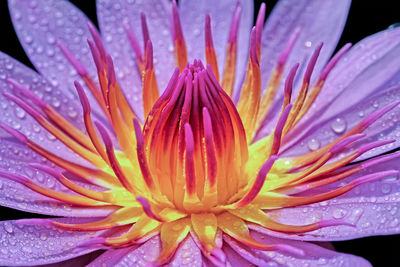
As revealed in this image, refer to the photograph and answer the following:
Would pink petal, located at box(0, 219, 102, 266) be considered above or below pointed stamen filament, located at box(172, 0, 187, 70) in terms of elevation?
below

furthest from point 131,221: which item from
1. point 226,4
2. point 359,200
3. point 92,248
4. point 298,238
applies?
point 226,4

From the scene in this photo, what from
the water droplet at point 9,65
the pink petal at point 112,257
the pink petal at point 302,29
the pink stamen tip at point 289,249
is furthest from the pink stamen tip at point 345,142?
the water droplet at point 9,65

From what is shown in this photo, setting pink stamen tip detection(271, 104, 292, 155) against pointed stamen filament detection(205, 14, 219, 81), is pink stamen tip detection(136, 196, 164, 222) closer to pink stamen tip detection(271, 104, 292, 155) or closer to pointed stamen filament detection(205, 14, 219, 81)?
pink stamen tip detection(271, 104, 292, 155)

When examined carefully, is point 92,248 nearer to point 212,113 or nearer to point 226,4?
point 212,113

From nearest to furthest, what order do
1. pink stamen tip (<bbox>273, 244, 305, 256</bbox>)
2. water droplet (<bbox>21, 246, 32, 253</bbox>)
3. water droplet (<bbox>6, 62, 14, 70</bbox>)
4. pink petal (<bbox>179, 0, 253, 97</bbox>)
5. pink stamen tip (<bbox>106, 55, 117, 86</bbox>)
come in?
pink stamen tip (<bbox>273, 244, 305, 256</bbox>), water droplet (<bbox>21, 246, 32, 253</bbox>), pink stamen tip (<bbox>106, 55, 117, 86</bbox>), water droplet (<bbox>6, 62, 14, 70</bbox>), pink petal (<bbox>179, 0, 253, 97</bbox>)

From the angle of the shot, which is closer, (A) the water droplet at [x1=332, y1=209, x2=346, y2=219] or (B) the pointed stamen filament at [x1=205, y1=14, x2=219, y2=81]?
(A) the water droplet at [x1=332, y1=209, x2=346, y2=219]

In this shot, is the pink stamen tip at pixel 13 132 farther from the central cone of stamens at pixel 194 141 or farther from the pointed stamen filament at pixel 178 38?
the pointed stamen filament at pixel 178 38

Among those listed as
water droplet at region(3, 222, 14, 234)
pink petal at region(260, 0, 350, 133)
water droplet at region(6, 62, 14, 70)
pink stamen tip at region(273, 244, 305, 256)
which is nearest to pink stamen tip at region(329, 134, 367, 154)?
pink stamen tip at region(273, 244, 305, 256)
